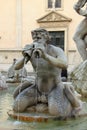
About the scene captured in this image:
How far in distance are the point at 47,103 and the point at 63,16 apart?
2584cm

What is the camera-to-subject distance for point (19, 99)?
4.79 metres

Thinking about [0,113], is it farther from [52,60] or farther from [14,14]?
[14,14]

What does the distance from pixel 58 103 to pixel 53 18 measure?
2634 centimetres

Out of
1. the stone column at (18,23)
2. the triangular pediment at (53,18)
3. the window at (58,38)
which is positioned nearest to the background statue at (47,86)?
the window at (58,38)

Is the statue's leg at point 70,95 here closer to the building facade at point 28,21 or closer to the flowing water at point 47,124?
the flowing water at point 47,124

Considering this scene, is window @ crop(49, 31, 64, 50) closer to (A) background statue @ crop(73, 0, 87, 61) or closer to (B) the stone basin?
(A) background statue @ crop(73, 0, 87, 61)

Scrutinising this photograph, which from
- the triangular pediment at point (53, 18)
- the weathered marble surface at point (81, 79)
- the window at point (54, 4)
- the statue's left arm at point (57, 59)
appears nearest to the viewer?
the statue's left arm at point (57, 59)

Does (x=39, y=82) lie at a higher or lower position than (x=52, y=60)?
lower

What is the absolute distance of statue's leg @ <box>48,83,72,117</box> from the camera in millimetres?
4617

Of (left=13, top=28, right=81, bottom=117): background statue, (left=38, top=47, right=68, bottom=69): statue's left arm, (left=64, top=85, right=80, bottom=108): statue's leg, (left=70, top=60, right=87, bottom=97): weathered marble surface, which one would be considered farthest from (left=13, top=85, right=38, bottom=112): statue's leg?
(left=70, top=60, right=87, bottom=97): weathered marble surface

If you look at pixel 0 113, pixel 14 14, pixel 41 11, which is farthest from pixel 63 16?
pixel 0 113

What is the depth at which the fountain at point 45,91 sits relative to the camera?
179 inches

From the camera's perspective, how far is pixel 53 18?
101 feet

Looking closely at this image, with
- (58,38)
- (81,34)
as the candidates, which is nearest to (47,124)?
(81,34)
